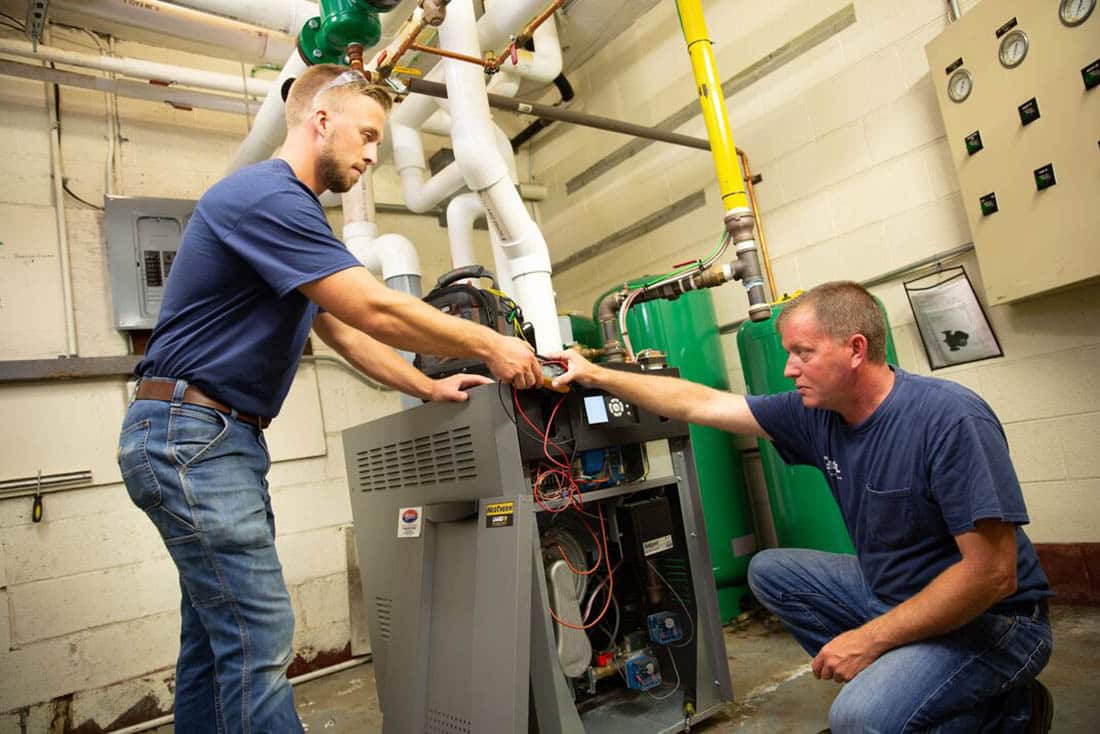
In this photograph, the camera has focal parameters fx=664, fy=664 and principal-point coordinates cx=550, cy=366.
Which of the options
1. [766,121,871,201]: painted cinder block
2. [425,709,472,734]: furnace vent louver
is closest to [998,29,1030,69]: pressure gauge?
→ [766,121,871,201]: painted cinder block

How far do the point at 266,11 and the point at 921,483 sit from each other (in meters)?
2.48

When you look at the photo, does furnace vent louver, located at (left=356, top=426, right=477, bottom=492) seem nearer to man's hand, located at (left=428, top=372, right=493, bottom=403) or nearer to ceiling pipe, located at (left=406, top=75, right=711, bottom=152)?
man's hand, located at (left=428, top=372, right=493, bottom=403)

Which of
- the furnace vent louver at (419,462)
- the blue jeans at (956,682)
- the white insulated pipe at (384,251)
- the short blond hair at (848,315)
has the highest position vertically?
the white insulated pipe at (384,251)

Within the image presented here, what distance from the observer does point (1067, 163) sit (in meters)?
1.83

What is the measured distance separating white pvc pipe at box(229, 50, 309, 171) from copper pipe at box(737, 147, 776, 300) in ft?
5.95

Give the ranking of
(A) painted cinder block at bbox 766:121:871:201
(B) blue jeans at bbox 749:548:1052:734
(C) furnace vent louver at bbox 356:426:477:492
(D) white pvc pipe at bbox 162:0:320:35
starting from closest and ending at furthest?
(B) blue jeans at bbox 749:548:1052:734, (C) furnace vent louver at bbox 356:426:477:492, (D) white pvc pipe at bbox 162:0:320:35, (A) painted cinder block at bbox 766:121:871:201

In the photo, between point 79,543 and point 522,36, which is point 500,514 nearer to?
point 522,36

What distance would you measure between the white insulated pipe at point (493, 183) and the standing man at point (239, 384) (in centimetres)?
81

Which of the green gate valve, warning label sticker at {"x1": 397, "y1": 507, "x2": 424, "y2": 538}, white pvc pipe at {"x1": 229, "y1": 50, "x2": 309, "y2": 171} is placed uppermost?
white pvc pipe at {"x1": 229, "y1": 50, "x2": 309, "y2": 171}

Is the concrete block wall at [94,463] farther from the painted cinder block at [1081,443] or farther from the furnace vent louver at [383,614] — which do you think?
the painted cinder block at [1081,443]

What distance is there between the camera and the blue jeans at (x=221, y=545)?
110 cm

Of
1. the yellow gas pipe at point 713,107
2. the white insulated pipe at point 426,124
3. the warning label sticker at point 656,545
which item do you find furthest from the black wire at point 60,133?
the warning label sticker at point 656,545

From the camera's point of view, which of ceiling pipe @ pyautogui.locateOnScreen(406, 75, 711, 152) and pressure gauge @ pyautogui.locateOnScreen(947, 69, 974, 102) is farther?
ceiling pipe @ pyautogui.locateOnScreen(406, 75, 711, 152)

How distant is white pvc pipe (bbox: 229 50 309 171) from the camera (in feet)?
7.76
